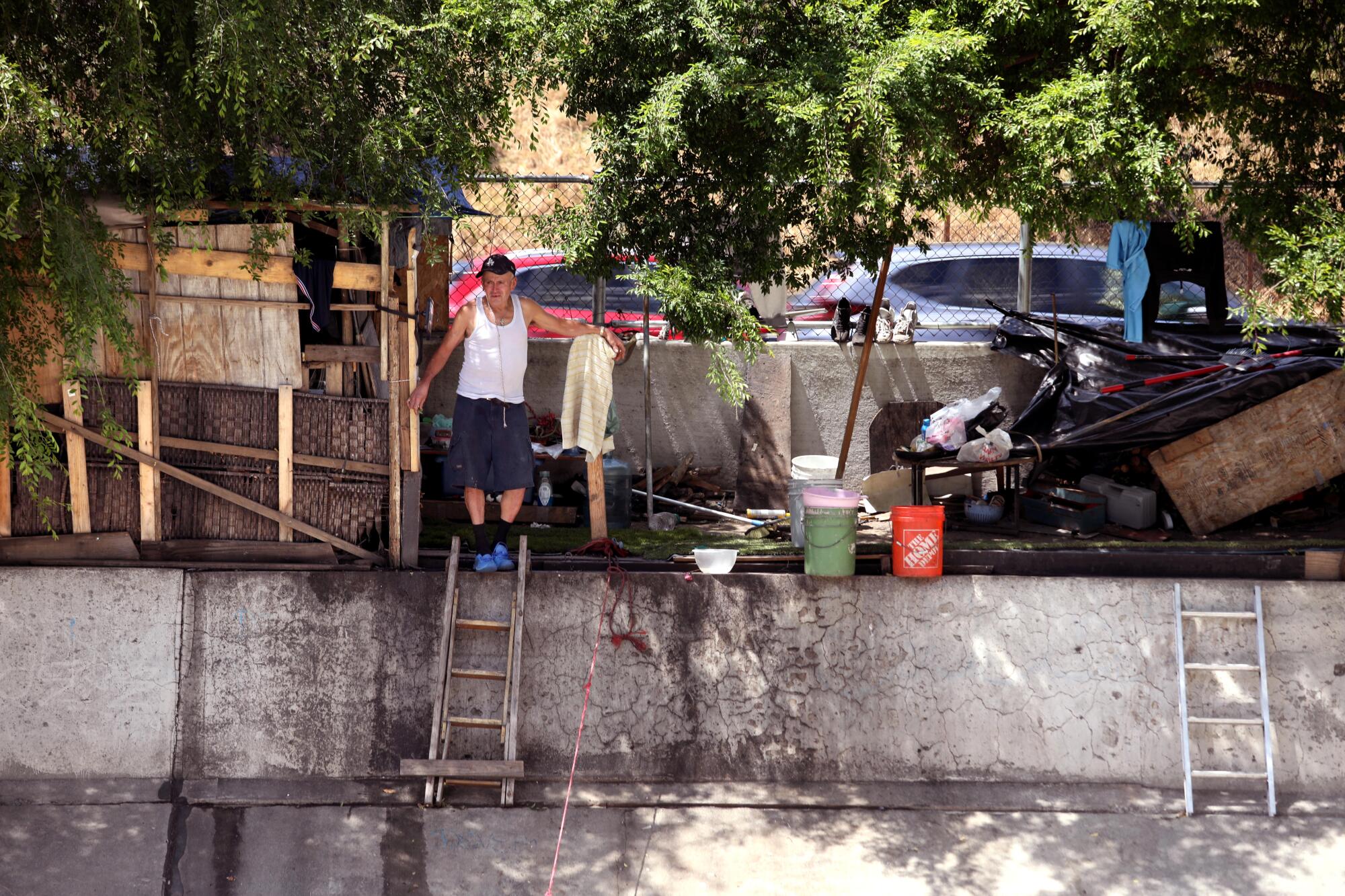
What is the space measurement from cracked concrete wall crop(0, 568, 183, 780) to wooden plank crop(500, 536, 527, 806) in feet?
6.35

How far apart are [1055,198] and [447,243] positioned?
4739mm

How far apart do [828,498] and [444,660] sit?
242 cm

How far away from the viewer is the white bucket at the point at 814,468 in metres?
8.87

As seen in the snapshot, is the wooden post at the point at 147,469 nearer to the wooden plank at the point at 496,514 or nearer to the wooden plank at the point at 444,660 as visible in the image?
the wooden plank at the point at 444,660

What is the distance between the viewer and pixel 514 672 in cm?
697

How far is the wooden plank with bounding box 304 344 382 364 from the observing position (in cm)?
728

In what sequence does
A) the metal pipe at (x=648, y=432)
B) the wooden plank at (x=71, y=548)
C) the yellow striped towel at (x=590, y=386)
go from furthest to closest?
the metal pipe at (x=648, y=432) → the yellow striped towel at (x=590, y=386) → the wooden plank at (x=71, y=548)

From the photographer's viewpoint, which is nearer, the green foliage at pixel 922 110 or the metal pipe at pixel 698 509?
the green foliage at pixel 922 110

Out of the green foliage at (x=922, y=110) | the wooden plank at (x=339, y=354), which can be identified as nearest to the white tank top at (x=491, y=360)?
the wooden plank at (x=339, y=354)

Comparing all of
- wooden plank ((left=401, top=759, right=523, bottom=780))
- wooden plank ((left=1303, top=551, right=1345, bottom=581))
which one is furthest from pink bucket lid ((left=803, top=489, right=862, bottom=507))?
wooden plank ((left=1303, top=551, right=1345, bottom=581))

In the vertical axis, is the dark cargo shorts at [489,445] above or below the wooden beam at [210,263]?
below

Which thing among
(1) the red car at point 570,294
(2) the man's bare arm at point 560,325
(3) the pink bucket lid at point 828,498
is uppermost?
(1) the red car at point 570,294

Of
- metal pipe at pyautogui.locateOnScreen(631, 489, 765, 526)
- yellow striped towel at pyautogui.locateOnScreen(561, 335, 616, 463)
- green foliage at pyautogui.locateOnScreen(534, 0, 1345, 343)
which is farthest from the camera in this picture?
metal pipe at pyautogui.locateOnScreen(631, 489, 765, 526)

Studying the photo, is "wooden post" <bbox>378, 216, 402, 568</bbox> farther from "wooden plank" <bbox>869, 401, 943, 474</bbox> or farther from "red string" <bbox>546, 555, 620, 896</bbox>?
"wooden plank" <bbox>869, 401, 943, 474</bbox>
